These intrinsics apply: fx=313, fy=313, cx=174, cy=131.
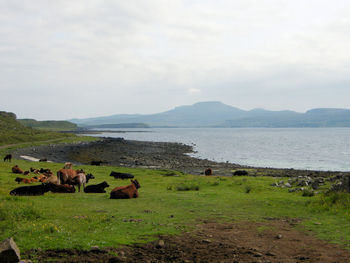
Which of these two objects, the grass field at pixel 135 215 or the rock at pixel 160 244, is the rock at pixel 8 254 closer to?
the grass field at pixel 135 215

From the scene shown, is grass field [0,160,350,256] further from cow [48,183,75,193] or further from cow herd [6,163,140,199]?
cow [48,183,75,193]

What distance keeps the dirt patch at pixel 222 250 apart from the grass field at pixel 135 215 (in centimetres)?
54

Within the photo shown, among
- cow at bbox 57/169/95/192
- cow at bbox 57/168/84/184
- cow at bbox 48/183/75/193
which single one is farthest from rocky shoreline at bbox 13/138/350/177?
cow at bbox 48/183/75/193

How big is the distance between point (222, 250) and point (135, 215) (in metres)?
5.05

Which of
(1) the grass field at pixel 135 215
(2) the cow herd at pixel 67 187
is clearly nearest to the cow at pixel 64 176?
(2) the cow herd at pixel 67 187

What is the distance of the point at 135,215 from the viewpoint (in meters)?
13.3

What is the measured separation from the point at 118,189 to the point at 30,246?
9.72 metres

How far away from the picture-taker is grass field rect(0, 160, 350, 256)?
9875mm

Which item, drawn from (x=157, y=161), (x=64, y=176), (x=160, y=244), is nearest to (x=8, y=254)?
(x=160, y=244)

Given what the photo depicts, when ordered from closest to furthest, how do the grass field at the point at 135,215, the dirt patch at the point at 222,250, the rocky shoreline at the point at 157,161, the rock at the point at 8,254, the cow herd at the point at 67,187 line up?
the rock at the point at 8,254 < the dirt patch at the point at 222,250 < the grass field at the point at 135,215 < the cow herd at the point at 67,187 < the rocky shoreline at the point at 157,161

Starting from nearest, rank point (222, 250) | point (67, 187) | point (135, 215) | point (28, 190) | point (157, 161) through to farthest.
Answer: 1. point (222, 250)
2. point (135, 215)
3. point (28, 190)
4. point (67, 187)
5. point (157, 161)

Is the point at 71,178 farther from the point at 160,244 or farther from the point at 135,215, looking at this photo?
the point at 160,244

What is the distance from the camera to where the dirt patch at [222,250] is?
8.44 m

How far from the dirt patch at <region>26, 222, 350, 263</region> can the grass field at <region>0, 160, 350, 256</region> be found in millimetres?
538
